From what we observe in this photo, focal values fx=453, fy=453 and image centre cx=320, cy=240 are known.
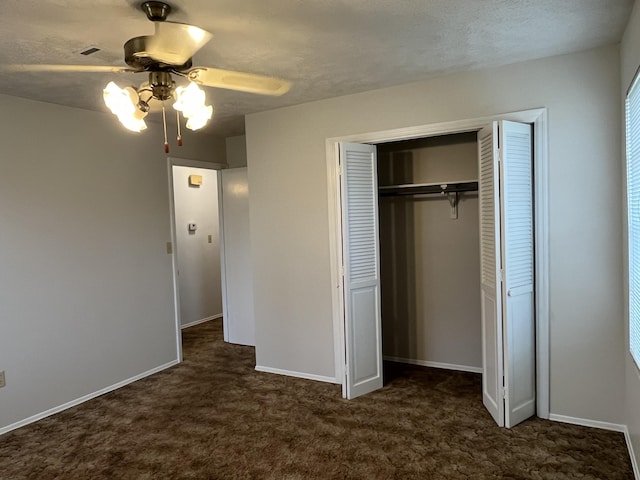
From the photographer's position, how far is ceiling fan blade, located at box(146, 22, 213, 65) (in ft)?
6.97

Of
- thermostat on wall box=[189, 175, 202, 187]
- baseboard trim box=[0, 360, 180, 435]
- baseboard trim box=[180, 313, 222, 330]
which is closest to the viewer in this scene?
baseboard trim box=[0, 360, 180, 435]

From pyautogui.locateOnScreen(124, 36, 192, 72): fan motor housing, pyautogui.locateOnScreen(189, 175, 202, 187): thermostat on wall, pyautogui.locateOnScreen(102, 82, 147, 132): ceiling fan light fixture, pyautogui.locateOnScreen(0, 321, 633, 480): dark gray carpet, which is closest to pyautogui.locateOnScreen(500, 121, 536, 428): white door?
pyautogui.locateOnScreen(0, 321, 633, 480): dark gray carpet

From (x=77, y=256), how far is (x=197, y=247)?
2837 mm

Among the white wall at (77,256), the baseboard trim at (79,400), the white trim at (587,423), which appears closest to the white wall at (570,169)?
the white trim at (587,423)

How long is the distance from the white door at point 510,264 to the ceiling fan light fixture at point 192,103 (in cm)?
186

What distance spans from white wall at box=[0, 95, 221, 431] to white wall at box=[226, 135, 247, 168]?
1.02m

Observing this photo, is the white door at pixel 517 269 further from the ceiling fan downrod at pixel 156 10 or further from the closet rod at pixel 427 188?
the ceiling fan downrod at pixel 156 10

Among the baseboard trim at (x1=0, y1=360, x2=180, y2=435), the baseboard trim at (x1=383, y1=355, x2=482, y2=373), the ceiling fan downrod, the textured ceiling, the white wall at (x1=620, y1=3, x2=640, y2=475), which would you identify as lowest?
the baseboard trim at (x1=0, y1=360, x2=180, y2=435)

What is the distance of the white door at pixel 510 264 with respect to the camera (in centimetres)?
296

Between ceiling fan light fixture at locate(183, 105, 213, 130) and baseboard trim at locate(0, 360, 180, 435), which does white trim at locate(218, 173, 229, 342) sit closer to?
baseboard trim at locate(0, 360, 180, 435)

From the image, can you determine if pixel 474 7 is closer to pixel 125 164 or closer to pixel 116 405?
pixel 125 164

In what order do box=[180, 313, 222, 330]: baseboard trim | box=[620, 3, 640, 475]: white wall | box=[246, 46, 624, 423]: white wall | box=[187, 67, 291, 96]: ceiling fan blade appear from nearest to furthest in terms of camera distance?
box=[620, 3, 640, 475]: white wall, box=[246, 46, 624, 423]: white wall, box=[187, 67, 291, 96]: ceiling fan blade, box=[180, 313, 222, 330]: baseboard trim

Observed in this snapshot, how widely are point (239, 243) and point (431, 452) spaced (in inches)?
130

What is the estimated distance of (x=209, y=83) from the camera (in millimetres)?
3170
